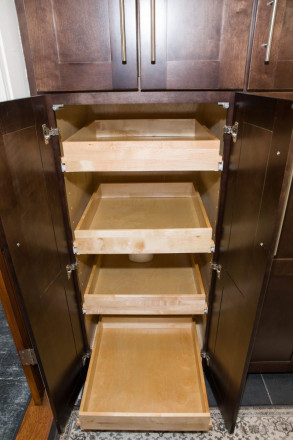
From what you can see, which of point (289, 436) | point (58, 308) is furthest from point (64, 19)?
point (289, 436)

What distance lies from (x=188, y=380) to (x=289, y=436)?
20.5 inches

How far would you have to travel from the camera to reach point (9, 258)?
2.92ft

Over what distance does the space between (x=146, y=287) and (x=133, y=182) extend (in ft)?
2.27

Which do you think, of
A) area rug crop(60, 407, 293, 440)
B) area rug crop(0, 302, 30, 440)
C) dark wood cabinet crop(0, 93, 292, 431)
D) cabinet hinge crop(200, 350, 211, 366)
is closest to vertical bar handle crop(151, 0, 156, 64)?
dark wood cabinet crop(0, 93, 292, 431)

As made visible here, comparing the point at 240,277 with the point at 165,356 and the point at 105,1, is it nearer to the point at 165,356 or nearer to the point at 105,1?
the point at 165,356

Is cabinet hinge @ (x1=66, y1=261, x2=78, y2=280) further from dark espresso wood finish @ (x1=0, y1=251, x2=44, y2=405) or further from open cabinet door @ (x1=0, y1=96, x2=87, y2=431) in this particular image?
dark espresso wood finish @ (x1=0, y1=251, x2=44, y2=405)

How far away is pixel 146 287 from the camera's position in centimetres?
165

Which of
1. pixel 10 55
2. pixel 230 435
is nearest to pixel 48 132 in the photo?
pixel 10 55

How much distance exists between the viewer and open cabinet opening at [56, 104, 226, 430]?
1.19 meters

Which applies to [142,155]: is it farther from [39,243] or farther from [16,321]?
[16,321]

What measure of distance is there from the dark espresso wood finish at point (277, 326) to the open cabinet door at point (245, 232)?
215mm

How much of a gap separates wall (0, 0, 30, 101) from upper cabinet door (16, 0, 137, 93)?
0.19 ft

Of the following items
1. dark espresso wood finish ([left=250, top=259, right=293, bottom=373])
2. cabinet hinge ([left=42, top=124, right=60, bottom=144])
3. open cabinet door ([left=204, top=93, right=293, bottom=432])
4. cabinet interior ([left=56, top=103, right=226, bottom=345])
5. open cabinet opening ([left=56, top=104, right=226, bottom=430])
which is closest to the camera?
open cabinet door ([left=204, top=93, right=293, bottom=432])

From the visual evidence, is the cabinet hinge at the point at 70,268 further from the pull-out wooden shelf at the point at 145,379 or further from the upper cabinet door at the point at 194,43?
the upper cabinet door at the point at 194,43
